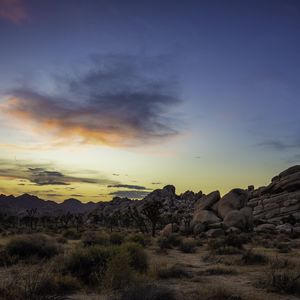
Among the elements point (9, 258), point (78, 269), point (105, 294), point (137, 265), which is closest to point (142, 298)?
point (105, 294)

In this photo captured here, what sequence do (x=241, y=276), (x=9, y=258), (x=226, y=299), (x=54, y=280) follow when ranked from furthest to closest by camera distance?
1. (x=9, y=258)
2. (x=241, y=276)
3. (x=54, y=280)
4. (x=226, y=299)

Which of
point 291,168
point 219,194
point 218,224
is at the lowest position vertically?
point 218,224

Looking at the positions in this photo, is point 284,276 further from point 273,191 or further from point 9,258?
point 273,191

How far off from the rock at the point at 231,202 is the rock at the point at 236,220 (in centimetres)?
504

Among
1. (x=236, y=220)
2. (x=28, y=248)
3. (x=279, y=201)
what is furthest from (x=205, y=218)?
(x=28, y=248)

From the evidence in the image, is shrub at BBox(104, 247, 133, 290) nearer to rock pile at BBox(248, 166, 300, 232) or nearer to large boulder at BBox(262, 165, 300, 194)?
rock pile at BBox(248, 166, 300, 232)

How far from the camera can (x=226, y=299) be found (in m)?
10.3

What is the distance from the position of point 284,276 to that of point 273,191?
221 feet

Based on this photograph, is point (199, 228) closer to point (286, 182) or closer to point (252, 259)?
point (286, 182)

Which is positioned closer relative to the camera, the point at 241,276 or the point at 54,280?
the point at 54,280

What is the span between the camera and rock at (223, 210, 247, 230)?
171 feet

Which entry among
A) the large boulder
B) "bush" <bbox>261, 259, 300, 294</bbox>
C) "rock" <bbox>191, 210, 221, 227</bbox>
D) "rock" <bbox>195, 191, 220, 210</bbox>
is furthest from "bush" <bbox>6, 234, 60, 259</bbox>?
the large boulder

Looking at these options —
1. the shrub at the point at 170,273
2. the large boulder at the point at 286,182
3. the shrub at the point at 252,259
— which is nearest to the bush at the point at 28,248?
the shrub at the point at 170,273

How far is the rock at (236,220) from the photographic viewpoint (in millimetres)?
52188
